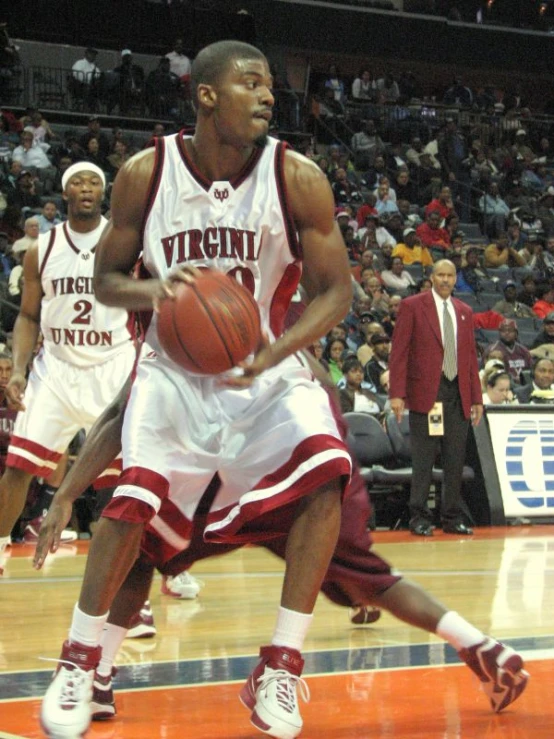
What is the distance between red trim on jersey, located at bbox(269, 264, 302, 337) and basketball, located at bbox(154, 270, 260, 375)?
0.35m

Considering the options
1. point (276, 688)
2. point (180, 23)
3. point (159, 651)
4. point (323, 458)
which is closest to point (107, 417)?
point (323, 458)

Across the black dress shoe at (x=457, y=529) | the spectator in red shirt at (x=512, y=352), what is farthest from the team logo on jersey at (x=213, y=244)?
the spectator in red shirt at (x=512, y=352)

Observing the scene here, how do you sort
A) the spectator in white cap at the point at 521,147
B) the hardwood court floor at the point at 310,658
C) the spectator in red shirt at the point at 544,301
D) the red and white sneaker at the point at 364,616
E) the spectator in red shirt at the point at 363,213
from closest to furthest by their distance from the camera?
1. the hardwood court floor at the point at 310,658
2. the red and white sneaker at the point at 364,616
3. the spectator in red shirt at the point at 544,301
4. the spectator in red shirt at the point at 363,213
5. the spectator in white cap at the point at 521,147

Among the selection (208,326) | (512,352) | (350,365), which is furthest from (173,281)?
(512,352)

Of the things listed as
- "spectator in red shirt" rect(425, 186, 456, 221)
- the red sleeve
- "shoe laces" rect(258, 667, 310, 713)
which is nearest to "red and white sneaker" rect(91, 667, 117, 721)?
"shoe laces" rect(258, 667, 310, 713)

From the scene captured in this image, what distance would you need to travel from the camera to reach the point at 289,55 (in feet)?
79.8

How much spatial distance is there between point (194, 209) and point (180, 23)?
18759 millimetres

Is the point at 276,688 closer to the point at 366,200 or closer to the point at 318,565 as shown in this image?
the point at 318,565

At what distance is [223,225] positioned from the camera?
133 inches

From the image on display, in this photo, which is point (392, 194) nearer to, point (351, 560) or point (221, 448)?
point (351, 560)

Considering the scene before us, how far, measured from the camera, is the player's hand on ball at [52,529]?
11.1ft

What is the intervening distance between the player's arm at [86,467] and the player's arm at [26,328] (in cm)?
221

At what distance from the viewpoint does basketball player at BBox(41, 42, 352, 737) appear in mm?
3096

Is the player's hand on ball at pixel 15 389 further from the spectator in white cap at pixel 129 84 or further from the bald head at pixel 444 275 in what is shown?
the spectator in white cap at pixel 129 84
